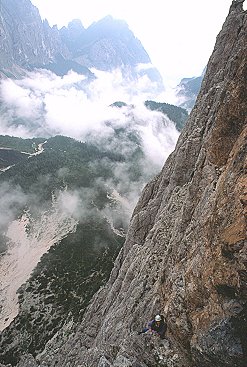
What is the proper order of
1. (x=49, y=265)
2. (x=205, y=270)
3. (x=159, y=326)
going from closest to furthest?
1. (x=205, y=270)
2. (x=159, y=326)
3. (x=49, y=265)

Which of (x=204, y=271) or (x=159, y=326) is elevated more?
(x=204, y=271)

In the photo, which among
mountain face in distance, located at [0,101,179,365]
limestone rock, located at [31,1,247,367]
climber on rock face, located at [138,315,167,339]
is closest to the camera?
limestone rock, located at [31,1,247,367]

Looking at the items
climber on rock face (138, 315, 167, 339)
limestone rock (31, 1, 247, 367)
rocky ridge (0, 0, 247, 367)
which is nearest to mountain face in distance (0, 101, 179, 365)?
limestone rock (31, 1, 247, 367)

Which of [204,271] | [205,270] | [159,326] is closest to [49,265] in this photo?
[159,326]

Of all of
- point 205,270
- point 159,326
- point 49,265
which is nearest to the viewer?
point 205,270

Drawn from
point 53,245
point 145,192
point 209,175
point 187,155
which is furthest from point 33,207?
point 209,175

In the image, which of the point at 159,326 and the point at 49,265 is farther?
the point at 49,265

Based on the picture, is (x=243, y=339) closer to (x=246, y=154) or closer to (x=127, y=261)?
(x=246, y=154)

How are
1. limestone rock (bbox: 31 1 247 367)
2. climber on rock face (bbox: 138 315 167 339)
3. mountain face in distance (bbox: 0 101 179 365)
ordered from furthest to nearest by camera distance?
mountain face in distance (bbox: 0 101 179 365)
climber on rock face (bbox: 138 315 167 339)
limestone rock (bbox: 31 1 247 367)

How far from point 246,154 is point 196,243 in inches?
309

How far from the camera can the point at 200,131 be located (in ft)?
134

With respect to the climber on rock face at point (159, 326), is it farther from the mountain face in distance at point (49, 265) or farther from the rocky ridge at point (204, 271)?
the mountain face in distance at point (49, 265)

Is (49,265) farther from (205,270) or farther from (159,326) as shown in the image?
(205,270)

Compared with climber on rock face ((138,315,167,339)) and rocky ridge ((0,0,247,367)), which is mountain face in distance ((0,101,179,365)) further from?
climber on rock face ((138,315,167,339))
